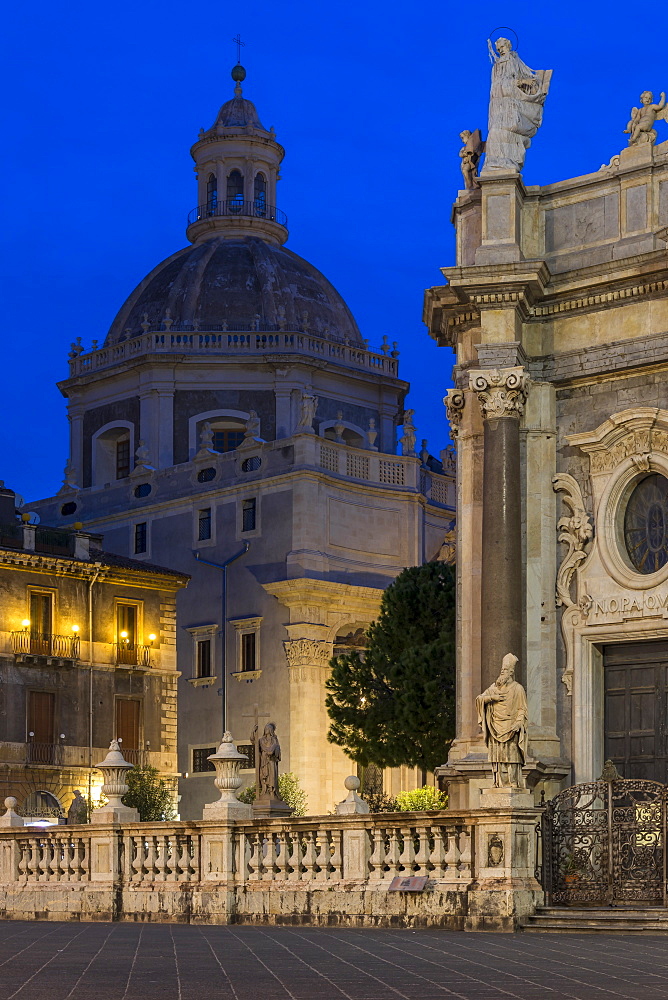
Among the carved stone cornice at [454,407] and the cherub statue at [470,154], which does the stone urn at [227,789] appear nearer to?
the carved stone cornice at [454,407]

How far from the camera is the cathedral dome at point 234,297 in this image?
7044 cm

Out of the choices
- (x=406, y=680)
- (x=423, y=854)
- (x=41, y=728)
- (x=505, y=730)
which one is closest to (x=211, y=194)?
(x=41, y=728)

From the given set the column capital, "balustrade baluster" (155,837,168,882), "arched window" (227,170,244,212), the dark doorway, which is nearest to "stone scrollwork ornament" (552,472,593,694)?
the dark doorway

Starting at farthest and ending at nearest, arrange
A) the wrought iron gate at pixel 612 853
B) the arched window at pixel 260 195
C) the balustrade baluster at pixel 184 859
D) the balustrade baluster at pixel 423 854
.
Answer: the arched window at pixel 260 195 < the balustrade baluster at pixel 184 859 < the balustrade baluster at pixel 423 854 < the wrought iron gate at pixel 612 853

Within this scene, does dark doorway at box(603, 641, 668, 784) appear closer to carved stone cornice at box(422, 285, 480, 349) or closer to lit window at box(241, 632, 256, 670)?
carved stone cornice at box(422, 285, 480, 349)

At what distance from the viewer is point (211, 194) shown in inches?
3014

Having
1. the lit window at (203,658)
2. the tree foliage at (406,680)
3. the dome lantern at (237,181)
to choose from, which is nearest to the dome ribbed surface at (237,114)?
the dome lantern at (237,181)

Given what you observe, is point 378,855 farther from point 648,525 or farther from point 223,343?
point 223,343

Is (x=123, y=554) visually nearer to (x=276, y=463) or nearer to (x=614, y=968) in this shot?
(x=276, y=463)

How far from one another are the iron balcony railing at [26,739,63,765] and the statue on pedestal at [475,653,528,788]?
33880mm

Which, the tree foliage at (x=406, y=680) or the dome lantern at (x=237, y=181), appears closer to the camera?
the tree foliage at (x=406, y=680)

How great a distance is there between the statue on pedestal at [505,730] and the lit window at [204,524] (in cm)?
4140

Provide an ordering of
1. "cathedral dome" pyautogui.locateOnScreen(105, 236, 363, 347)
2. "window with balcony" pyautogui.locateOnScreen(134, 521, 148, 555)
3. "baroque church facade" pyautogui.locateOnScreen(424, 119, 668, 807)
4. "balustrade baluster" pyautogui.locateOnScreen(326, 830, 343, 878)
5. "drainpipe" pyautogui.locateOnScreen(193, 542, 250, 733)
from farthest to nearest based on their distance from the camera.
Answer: "cathedral dome" pyautogui.locateOnScreen(105, 236, 363, 347) < "window with balcony" pyautogui.locateOnScreen(134, 521, 148, 555) < "drainpipe" pyautogui.locateOnScreen(193, 542, 250, 733) < "baroque church facade" pyautogui.locateOnScreen(424, 119, 668, 807) < "balustrade baluster" pyautogui.locateOnScreen(326, 830, 343, 878)

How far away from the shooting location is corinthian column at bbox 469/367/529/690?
25.6 meters
